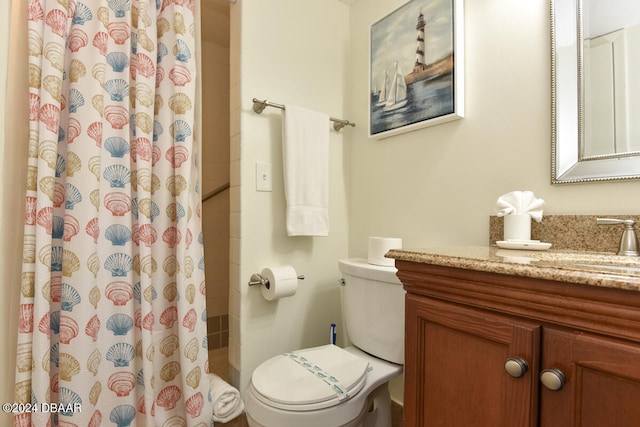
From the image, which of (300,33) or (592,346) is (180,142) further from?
(592,346)

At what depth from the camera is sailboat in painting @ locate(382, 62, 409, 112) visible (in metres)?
1.50

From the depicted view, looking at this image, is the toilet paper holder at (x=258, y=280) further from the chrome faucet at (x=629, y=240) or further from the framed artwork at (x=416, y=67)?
the chrome faucet at (x=629, y=240)

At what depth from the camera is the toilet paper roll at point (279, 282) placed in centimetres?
143

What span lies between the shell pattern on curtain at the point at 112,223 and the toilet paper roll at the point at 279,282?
0.92 feet

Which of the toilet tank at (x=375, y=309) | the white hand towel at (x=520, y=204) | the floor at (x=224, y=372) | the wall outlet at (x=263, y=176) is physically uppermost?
the wall outlet at (x=263, y=176)

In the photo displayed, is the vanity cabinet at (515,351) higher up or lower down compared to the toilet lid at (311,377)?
higher up

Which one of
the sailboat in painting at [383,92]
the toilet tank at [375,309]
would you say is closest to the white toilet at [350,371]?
the toilet tank at [375,309]

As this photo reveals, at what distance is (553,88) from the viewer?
1046 millimetres

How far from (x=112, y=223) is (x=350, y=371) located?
1004 mm

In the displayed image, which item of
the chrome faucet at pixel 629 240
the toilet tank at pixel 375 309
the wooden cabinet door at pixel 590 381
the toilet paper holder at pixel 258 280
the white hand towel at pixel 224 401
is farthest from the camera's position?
the toilet paper holder at pixel 258 280

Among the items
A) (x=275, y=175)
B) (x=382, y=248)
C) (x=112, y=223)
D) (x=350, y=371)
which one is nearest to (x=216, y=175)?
(x=275, y=175)

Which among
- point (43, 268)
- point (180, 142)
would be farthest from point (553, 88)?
point (43, 268)

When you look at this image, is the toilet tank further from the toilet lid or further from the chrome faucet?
the chrome faucet

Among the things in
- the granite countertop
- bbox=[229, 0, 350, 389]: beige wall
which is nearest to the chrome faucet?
the granite countertop
